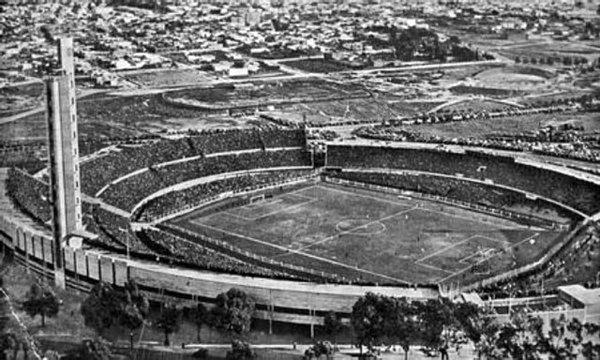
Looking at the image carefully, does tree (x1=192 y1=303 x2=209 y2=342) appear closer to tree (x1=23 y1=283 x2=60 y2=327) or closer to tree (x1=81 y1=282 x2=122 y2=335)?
tree (x1=81 y1=282 x2=122 y2=335)

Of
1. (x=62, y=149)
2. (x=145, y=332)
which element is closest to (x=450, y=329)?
(x=145, y=332)

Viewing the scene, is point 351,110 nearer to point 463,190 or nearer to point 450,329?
point 463,190

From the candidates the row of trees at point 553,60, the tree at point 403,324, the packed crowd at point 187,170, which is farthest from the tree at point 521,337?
the row of trees at point 553,60

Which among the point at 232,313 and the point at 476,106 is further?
the point at 476,106

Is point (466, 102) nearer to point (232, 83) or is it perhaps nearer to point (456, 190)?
point (232, 83)

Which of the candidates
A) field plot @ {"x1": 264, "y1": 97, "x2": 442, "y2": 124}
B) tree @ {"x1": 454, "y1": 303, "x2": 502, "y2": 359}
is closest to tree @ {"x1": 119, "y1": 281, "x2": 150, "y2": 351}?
tree @ {"x1": 454, "y1": 303, "x2": 502, "y2": 359}

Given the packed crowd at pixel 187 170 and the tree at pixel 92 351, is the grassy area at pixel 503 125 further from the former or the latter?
the tree at pixel 92 351
